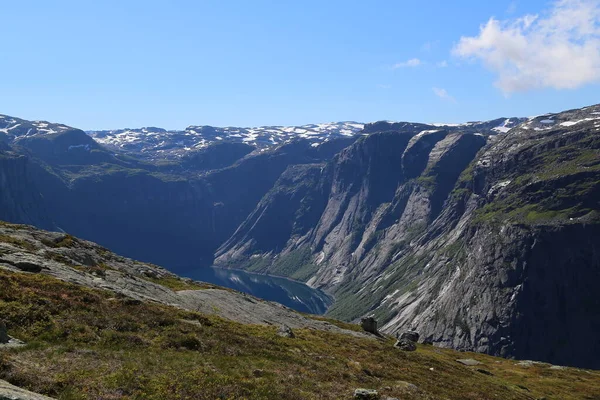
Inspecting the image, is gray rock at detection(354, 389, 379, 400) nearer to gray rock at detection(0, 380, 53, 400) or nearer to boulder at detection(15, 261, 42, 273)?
gray rock at detection(0, 380, 53, 400)

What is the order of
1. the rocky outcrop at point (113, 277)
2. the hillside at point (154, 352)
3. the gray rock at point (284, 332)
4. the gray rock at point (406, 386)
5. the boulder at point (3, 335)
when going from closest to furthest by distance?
the hillside at point (154, 352) → the boulder at point (3, 335) → the gray rock at point (406, 386) → the rocky outcrop at point (113, 277) → the gray rock at point (284, 332)

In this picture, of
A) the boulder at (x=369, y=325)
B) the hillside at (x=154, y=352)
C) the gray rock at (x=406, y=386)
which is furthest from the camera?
the boulder at (x=369, y=325)

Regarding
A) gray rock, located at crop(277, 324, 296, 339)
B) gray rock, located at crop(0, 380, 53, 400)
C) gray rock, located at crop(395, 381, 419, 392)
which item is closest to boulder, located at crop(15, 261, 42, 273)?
gray rock, located at crop(277, 324, 296, 339)

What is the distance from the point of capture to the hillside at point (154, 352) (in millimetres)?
26234

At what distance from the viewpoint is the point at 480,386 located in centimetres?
5447

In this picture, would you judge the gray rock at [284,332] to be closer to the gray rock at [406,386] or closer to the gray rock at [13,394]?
the gray rock at [406,386]

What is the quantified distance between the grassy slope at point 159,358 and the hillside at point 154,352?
78mm

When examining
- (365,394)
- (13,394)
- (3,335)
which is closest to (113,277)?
(3,335)

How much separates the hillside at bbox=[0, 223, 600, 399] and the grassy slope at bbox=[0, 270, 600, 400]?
8 cm

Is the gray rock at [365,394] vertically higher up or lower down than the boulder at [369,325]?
higher up

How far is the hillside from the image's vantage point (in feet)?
86.1

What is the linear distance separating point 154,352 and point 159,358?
1.35 m

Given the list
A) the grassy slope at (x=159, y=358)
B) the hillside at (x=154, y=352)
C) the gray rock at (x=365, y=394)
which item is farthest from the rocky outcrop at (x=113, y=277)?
the gray rock at (x=365, y=394)

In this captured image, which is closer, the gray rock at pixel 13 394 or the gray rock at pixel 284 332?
the gray rock at pixel 13 394
